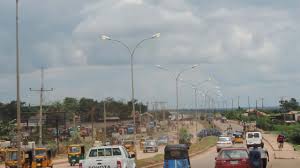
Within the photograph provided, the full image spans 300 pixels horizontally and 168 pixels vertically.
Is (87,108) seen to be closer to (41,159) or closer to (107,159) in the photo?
(41,159)

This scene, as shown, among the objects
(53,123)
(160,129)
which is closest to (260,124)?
(160,129)

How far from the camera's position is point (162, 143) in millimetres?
112438

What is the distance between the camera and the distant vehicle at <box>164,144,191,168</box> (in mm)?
28172

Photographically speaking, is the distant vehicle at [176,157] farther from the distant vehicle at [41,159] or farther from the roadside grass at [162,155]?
the distant vehicle at [41,159]

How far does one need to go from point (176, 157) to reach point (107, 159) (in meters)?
4.13

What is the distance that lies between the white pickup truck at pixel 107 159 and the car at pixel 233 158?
4.34 m

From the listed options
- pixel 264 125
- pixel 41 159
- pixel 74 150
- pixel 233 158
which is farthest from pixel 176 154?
pixel 264 125

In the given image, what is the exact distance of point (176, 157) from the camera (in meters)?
28.4

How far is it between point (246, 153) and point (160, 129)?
150 m

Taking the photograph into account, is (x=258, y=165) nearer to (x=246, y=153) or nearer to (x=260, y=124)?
(x=246, y=153)

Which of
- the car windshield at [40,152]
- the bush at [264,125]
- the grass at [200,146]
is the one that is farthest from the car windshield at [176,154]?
the bush at [264,125]

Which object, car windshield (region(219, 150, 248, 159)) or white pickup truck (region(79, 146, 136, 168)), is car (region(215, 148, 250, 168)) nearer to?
car windshield (region(219, 150, 248, 159))

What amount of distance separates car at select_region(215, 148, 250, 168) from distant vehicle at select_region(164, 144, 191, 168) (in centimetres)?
186

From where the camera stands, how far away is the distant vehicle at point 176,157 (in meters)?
28.2
